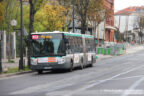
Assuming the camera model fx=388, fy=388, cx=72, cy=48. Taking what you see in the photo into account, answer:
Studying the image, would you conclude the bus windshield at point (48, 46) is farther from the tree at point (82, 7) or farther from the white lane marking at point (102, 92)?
the tree at point (82, 7)

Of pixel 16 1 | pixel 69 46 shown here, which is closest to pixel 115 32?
pixel 16 1

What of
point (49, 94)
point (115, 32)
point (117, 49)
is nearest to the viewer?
point (49, 94)

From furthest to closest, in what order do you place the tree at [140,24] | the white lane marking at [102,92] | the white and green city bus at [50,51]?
the tree at [140,24] < the white and green city bus at [50,51] < the white lane marking at [102,92]

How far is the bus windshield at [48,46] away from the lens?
24.2m

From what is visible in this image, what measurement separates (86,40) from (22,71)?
24.8ft

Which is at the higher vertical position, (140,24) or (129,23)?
(129,23)

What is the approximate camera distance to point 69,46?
83.6 feet

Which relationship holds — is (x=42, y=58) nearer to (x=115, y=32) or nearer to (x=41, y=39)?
(x=41, y=39)

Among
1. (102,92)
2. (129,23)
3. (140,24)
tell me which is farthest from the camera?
(129,23)

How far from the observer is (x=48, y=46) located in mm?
24250

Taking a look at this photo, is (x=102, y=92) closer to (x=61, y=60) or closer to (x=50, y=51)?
(x=61, y=60)

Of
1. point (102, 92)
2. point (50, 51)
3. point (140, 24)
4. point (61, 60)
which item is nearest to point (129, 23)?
point (140, 24)

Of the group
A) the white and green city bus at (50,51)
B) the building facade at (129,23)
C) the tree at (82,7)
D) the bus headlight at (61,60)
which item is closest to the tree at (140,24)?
the building facade at (129,23)

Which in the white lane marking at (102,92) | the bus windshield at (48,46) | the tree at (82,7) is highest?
the tree at (82,7)
